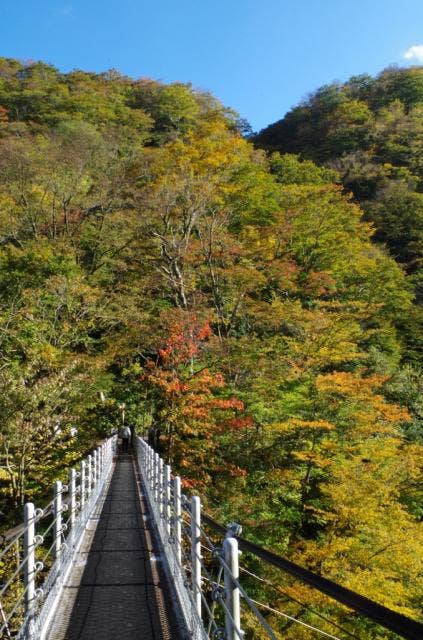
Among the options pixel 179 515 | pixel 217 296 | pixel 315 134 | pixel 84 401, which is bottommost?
pixel 179 515

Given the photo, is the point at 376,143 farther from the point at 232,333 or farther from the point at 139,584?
the point at 139,584

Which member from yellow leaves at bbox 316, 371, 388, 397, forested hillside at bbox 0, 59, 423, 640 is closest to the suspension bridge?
forested hillside at bbox 0, 59, 423, 640

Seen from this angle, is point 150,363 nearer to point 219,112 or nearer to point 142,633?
point 142,633

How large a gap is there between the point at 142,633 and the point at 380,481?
28.5 ft

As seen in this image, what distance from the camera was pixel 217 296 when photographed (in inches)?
906

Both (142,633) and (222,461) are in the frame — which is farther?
(222,461)

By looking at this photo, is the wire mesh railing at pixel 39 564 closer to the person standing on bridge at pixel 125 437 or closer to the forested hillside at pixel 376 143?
the person standing on bridge at pixel 125 437

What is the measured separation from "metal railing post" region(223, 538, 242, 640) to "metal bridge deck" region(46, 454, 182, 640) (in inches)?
62.9

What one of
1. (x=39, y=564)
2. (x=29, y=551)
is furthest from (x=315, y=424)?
(x=29, y=551)

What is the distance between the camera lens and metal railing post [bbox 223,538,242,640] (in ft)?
8.53

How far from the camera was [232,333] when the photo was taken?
23.4 meters

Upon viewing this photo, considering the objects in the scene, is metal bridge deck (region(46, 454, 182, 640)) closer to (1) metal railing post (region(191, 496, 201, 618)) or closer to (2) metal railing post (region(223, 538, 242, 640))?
(1) metal railing post (region(191, 496, 201, 618))

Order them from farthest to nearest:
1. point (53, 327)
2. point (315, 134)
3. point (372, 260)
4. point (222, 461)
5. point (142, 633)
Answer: point (315, 134)
point (372, 260)
point (53, 327)
point (222, 461)
point (142, 633)

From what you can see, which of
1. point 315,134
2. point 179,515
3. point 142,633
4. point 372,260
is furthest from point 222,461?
point 315,134
